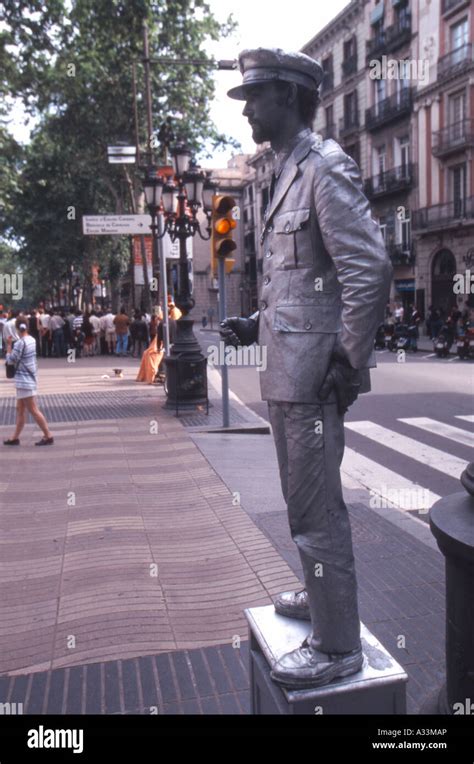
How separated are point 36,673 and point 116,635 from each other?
493mm

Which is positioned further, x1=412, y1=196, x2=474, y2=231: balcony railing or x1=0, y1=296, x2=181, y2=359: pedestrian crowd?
x1=412, y1=196, x2=474, y2=231: balcony railing

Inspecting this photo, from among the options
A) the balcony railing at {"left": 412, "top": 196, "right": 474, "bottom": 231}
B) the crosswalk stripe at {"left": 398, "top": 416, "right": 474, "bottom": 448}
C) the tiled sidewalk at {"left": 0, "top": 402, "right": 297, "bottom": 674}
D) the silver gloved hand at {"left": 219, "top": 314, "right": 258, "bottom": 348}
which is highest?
the balcony railing at {"left": 412, "top": 196, "right": 474, "bottom": 231}

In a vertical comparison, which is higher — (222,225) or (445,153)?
(445,153)

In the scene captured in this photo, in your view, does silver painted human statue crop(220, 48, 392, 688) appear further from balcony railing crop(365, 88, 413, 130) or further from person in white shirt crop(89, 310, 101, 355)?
balcony railing crop(365, 88, 413, 130)

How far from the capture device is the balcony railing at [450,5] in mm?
30319

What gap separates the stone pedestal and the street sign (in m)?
13.3

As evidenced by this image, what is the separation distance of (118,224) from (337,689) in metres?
14.0

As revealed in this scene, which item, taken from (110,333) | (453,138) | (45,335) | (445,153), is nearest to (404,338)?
(110,333)

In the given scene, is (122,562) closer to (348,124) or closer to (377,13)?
(377,13)

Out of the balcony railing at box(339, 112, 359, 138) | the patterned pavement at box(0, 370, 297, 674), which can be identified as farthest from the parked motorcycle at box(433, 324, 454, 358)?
the balcony railing at box(339, 112, 359, 138)

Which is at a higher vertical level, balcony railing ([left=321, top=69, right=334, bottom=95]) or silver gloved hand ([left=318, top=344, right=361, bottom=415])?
balcony railing ([left=321, top=69, right=334, bottom=95])

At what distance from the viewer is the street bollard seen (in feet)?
7.94

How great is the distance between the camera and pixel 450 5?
31.2 m
